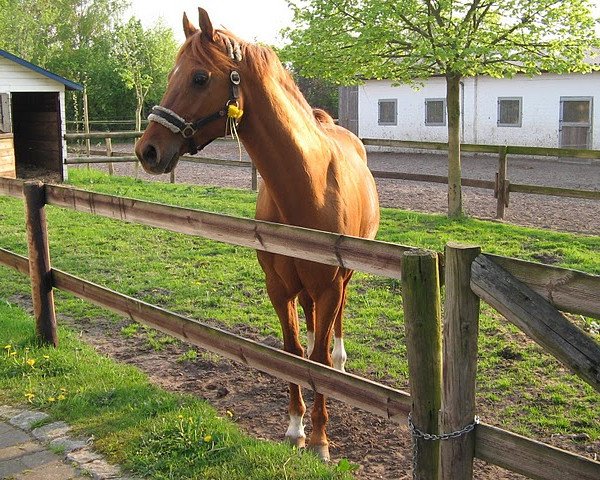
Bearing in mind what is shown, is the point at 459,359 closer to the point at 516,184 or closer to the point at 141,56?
the point at 516,184

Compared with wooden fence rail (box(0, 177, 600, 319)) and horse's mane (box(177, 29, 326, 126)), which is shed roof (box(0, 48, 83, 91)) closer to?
wooden fence rail (box(0, 177, 600, 319))

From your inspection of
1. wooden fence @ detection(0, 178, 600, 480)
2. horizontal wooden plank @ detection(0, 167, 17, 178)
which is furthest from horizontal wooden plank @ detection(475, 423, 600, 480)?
horizontal wooden plank @ detection(0, 167, 17, 178)

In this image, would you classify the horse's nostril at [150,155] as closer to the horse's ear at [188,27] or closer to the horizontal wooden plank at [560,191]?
the horse's ear at [188,27]

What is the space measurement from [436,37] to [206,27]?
267 inches

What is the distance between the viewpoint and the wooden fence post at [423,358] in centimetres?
264

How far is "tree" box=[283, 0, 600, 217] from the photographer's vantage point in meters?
9.73

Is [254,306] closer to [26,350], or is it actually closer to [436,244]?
[26,350]

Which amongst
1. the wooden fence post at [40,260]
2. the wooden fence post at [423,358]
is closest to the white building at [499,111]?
the wooden fence post at [40,260]

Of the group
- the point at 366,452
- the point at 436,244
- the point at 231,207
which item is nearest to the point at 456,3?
the point at 436,244

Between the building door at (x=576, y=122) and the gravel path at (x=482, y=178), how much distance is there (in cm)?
70

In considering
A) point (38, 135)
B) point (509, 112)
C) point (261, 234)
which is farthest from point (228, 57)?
point (509, 112)

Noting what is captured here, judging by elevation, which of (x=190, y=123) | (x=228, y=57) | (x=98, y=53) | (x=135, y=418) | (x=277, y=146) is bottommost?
(x=135, y=418)

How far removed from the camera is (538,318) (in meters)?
2.23

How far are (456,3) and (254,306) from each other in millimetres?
6036
